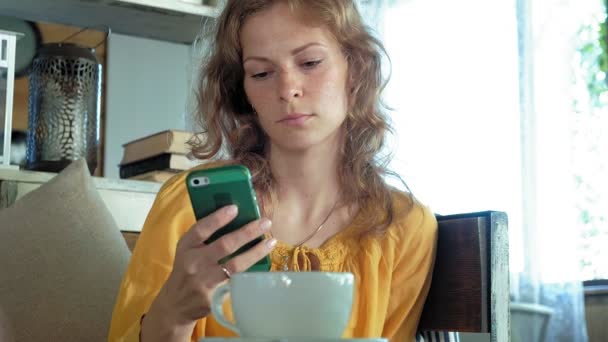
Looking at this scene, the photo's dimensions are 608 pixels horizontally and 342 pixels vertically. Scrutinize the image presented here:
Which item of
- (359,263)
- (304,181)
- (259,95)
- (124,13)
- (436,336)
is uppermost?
(124,13)

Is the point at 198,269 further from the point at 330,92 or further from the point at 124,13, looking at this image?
the point at 124,13

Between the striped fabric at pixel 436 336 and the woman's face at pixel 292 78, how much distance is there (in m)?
0.32

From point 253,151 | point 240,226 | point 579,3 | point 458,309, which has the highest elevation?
point 579,3

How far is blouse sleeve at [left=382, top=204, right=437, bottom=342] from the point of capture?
1271 mm

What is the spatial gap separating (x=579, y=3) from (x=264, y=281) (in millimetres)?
2680

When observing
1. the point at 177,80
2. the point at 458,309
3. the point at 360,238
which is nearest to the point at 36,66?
the point at 360,238

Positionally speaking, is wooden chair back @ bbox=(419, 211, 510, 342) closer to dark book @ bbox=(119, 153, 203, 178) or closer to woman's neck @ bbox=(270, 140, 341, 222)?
woman's neck @ bbox=(270, 140, 341, 222)

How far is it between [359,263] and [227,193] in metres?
0.50

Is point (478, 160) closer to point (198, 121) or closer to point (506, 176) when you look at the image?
point (506, 176)

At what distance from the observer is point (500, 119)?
3262 mm

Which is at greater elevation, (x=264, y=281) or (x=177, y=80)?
(x=177, y=80)

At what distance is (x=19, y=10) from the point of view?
6.77ft

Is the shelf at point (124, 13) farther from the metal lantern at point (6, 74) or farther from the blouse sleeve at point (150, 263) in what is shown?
the blouse sleeve at point (150, 263)

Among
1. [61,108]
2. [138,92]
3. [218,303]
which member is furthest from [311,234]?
[138,92]
